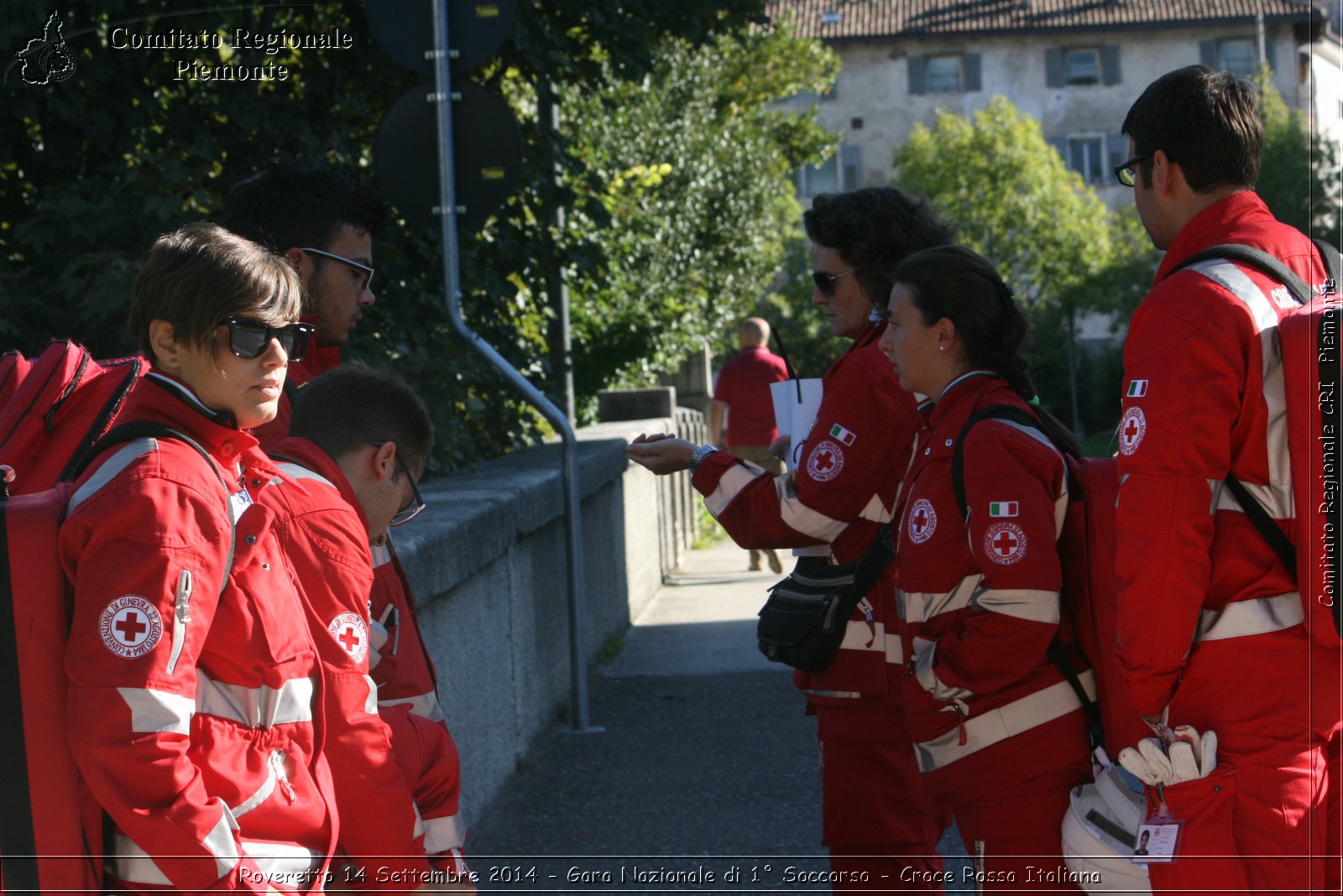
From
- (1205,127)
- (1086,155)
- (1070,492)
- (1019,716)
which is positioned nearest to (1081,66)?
(1086,155)

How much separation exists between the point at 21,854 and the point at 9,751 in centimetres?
15

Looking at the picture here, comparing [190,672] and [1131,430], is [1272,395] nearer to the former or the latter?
[1131,430]

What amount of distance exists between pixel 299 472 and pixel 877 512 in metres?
1.65

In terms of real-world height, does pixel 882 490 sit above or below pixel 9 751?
above

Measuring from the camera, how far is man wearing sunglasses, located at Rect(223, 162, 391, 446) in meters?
3.21

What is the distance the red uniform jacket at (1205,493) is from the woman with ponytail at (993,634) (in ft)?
1.22

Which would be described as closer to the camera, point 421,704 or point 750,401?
point 421,704

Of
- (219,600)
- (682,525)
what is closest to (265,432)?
(219,600)

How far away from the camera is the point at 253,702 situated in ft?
7.09

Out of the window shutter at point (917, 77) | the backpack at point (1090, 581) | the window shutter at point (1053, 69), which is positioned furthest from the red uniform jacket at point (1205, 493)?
the window shutter at point (1053, 69)

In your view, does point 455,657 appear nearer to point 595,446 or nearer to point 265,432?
point 265,432

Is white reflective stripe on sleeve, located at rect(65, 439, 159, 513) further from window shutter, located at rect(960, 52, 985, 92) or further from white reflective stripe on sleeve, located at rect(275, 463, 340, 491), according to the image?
window shutter, located at rect(960, 52, 985, 92)

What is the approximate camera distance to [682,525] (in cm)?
1352

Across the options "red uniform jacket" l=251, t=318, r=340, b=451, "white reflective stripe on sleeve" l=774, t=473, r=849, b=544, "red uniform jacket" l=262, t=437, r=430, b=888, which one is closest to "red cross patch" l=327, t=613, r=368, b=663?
"red uniform jacket" l=262, t=437, r=430, b=888
